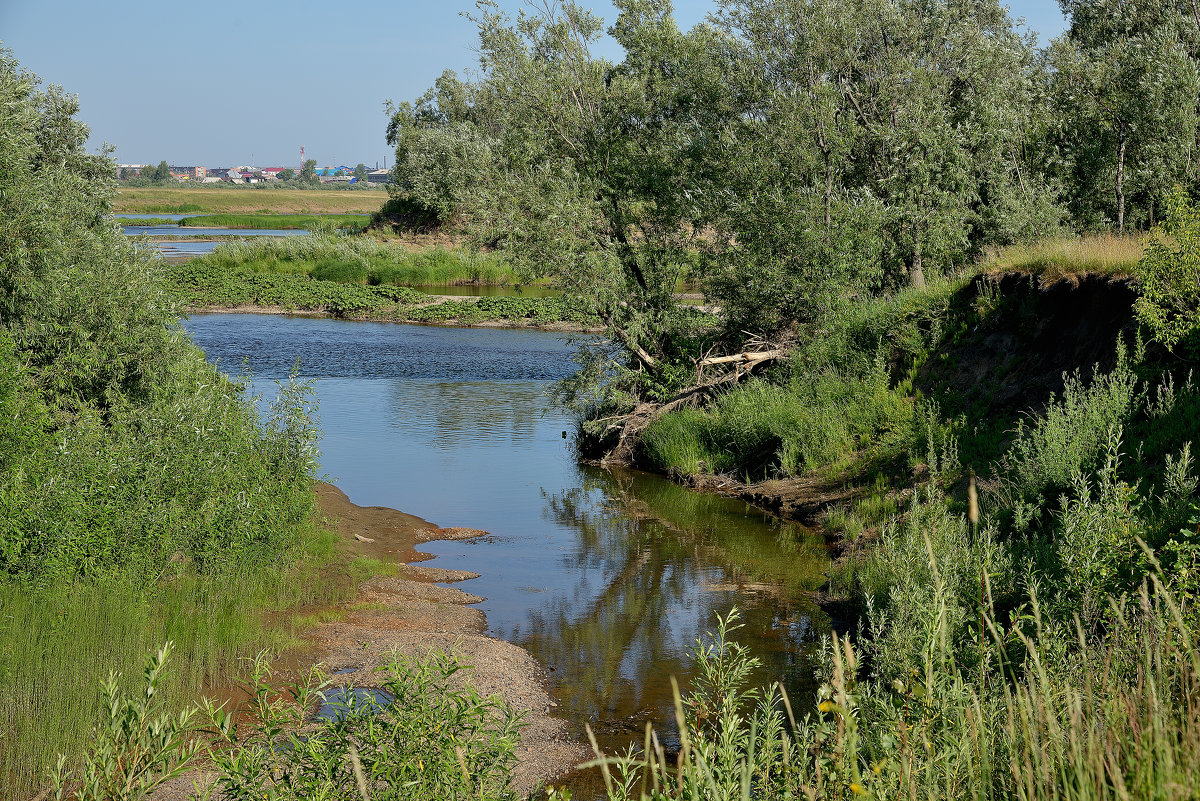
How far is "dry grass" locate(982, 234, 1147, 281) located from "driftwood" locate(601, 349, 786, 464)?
4.56 metres

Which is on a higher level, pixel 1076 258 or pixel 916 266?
pixel 1076 258

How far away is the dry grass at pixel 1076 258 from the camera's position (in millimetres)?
13508

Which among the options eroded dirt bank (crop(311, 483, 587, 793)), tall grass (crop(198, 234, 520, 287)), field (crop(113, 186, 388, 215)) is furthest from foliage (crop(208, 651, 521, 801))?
field (crop(113, 186, 388, 215))

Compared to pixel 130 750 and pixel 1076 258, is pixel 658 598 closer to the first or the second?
pixel 1076 258

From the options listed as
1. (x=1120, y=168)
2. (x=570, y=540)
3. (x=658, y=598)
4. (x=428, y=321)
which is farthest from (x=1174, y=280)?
(x=428, y=321)

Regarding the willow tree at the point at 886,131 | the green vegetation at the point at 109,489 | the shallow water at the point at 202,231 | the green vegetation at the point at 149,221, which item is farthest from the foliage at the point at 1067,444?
the green vegetation at the point at 149,221

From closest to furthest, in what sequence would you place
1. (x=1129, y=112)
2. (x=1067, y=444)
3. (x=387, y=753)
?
(x=387, y=753)
(x=1067, y=444)
(x=1129, y=112)

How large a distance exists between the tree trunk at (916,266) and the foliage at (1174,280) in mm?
7926

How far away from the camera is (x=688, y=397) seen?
19203 millimetres

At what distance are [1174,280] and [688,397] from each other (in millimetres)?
9475

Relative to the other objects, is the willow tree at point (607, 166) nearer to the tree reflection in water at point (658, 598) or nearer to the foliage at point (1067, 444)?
the tree reflection in water at point (658, 598)

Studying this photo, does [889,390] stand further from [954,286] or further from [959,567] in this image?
[959,567]

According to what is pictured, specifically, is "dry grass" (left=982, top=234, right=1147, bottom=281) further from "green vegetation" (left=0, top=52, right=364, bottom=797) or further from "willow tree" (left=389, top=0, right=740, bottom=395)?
"green vegetation" (left=0, top=52, right=364, bottom=797)

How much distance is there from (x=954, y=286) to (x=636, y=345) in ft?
19.6
